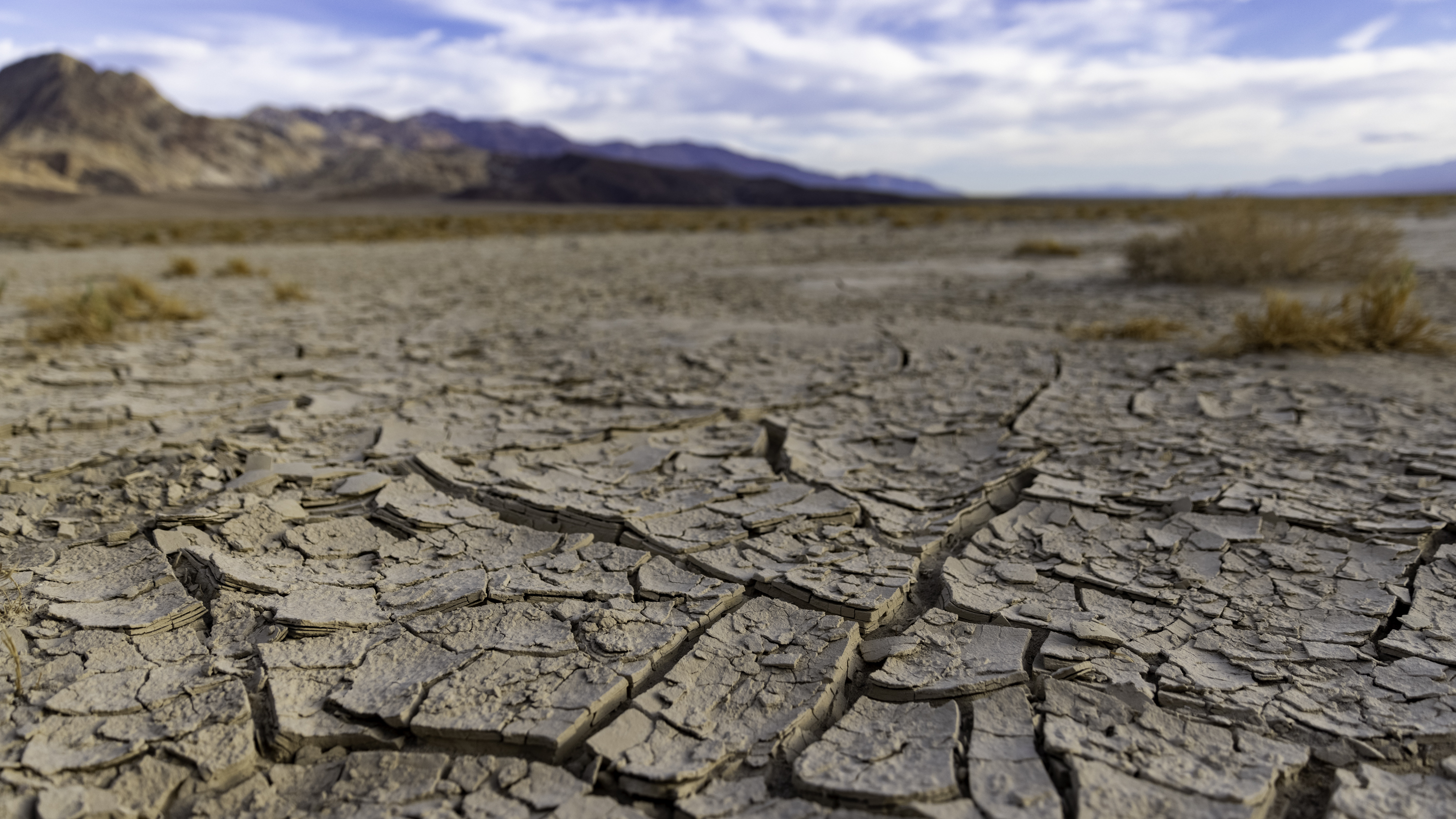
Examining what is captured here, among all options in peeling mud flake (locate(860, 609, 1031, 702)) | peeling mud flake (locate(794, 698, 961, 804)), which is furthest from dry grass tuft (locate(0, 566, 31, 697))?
peeling mud flake (locate(860, 609, 1031, 702))

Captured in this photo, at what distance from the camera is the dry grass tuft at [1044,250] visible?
1003 cm

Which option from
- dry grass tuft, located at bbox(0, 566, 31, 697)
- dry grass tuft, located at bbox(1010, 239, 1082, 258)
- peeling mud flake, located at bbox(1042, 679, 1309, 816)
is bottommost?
peeling mud flake, located at bbox(1042, 679, 1309, 816)

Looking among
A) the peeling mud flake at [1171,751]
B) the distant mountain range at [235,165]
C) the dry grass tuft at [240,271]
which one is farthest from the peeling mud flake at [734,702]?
the distant mountain range at [235,165]

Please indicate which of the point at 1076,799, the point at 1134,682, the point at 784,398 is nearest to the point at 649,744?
the point at 1076,799

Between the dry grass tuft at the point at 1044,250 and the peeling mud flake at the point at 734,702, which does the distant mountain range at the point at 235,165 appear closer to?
the dry grass tuft at the point at 1044,250

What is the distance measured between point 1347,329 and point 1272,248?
3.03m

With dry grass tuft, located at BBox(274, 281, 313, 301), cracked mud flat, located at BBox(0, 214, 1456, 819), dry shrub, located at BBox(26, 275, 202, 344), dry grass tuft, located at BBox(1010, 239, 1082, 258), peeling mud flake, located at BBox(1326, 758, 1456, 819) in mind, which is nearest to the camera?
peeling mud flake, located at BBox(1326, 758, 1456, 819)

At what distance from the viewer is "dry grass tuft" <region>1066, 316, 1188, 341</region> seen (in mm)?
4605

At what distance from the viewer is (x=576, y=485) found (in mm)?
2615

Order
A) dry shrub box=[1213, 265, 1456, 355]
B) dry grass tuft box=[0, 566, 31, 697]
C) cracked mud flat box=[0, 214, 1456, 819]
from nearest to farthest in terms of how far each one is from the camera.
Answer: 1. cracked mud flat box=[0, 214, 1456, 819]
2. dry grass tuft box=[0, 566, 31, 697]
3. dry shrub box=[1213, 265, 1456, 355]

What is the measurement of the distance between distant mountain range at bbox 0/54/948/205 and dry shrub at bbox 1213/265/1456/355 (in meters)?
61.8

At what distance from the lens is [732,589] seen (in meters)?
1.96

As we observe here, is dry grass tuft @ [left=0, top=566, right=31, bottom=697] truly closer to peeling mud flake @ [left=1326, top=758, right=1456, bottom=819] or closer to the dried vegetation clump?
peeling mud flake @ [left=1326, top=758, right=1456, bottom=819]

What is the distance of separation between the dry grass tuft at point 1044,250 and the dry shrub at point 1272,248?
2.95 m
